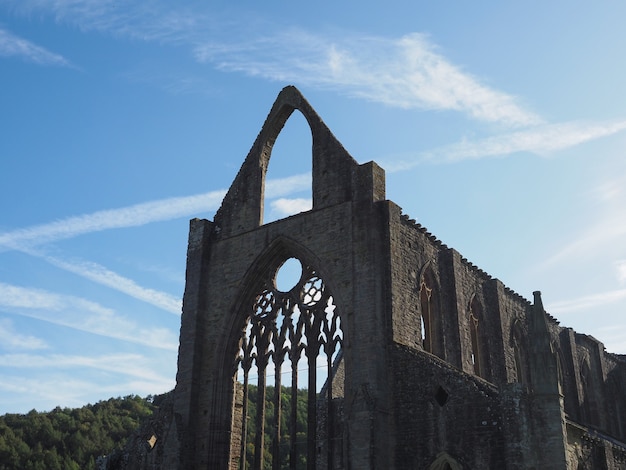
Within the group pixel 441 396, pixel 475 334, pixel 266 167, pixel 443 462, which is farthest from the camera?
pixel 266 167

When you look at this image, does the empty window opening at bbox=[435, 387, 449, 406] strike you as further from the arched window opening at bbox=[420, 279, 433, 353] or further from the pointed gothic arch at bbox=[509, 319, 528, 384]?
the pointed gothic arch at bbox=[509, 319, 528, 384]

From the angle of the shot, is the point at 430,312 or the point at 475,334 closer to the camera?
the point at 430,312

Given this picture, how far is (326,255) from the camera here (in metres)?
15.7

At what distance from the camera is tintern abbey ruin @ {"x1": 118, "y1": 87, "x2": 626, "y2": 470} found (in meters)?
12.8

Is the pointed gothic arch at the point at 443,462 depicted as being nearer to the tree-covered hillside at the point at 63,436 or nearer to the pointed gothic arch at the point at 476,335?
the pointed gothic arch at the point at 476,335

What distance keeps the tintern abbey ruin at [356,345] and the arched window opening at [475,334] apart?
36 mm

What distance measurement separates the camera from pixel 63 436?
48.3 meters

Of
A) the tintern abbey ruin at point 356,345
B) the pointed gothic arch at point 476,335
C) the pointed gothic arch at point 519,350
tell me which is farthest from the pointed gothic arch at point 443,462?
the pointed gothic arch at point 519,350

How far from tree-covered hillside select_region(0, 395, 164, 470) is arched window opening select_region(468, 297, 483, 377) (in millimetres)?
29989

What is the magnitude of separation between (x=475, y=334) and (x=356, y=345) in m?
5.43

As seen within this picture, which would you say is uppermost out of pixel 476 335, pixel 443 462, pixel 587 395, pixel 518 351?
pixel 518 351

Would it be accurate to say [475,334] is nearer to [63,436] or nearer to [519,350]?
[519,350]

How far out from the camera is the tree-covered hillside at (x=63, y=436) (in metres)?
45.3

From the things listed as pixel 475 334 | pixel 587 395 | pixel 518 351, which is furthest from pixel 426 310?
pixel 587 395
